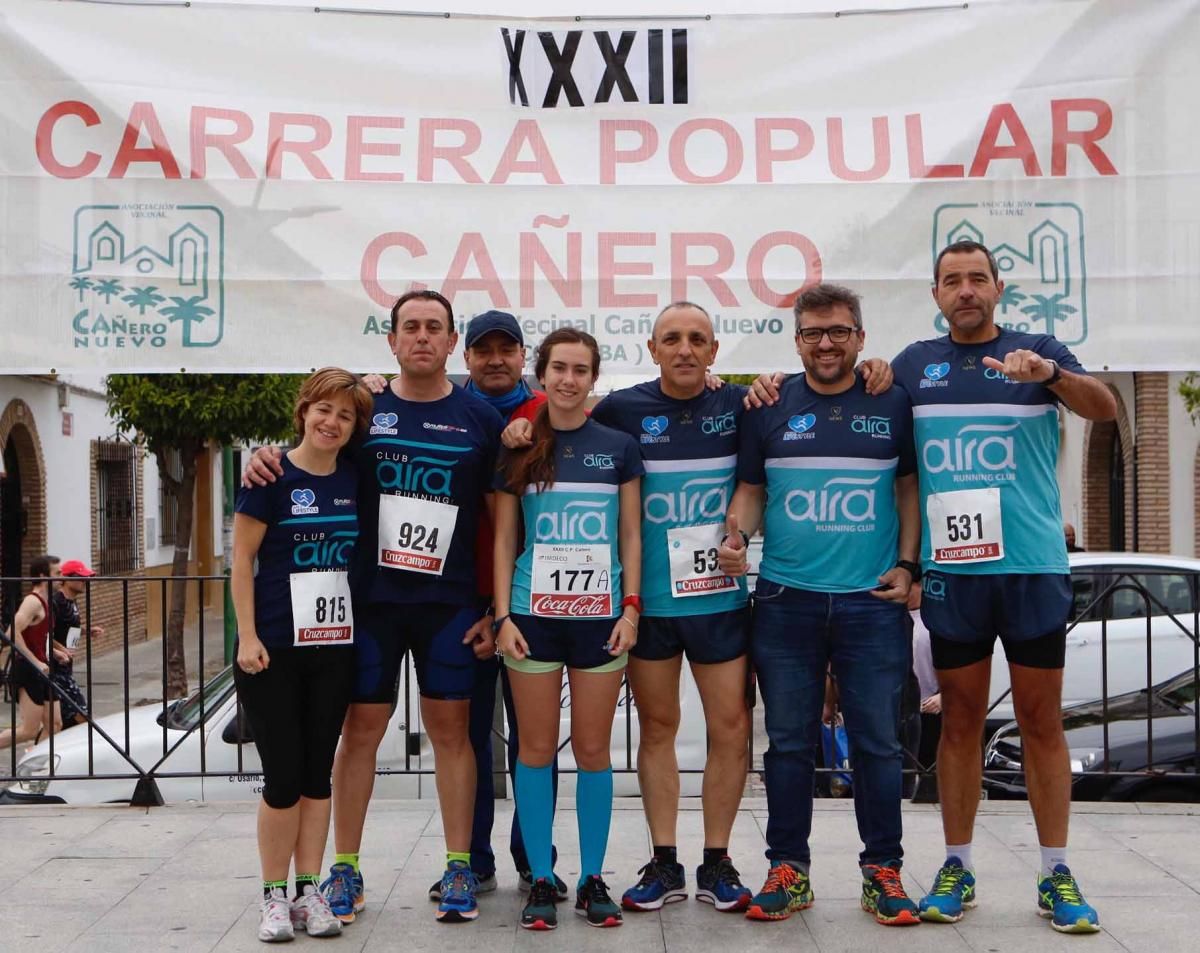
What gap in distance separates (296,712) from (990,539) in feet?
8.03

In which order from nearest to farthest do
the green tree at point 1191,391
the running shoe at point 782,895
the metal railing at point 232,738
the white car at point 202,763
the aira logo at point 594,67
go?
1. the running shoe at point 782,895
2. the aira logo at point 594,67
3. the metal railing at point 232,738
4. the white car at point 202,763
5. the green tree at point 1191,391

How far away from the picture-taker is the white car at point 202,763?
7.30m

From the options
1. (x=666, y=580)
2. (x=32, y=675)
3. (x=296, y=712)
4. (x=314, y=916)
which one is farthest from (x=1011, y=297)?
(x=32, y=675)

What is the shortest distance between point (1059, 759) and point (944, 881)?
23.5 inches

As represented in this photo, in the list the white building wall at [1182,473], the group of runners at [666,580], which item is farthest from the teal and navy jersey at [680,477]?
the white building wall at [1182,473]

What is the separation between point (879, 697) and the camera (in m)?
4.84

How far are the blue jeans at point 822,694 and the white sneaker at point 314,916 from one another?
1.57 metres

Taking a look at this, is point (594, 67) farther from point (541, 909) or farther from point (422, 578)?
point (541, 909)

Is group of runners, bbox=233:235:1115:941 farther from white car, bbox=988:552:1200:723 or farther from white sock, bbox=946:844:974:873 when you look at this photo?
white car, bbox=988:552:1200:723

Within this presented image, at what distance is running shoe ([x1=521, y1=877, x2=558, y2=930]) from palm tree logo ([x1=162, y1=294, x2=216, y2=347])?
302 cm

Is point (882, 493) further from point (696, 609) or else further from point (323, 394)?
point (323, 394)

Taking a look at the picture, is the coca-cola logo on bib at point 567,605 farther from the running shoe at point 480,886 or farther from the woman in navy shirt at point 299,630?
the running shoe at point 480,886

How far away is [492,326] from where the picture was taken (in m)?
5.15

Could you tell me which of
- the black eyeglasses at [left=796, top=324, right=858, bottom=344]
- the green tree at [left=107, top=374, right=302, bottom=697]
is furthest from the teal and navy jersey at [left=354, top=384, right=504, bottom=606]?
the green tree at [left=107, top=374, right=302, bottom=697]
